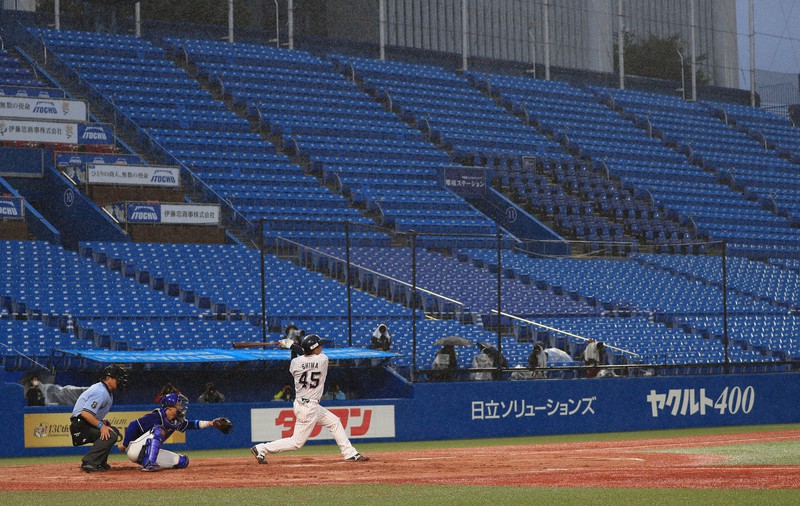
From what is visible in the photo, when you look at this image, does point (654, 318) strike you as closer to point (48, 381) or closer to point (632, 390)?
point (632, 390)

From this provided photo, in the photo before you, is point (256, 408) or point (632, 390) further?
point (632, 390)

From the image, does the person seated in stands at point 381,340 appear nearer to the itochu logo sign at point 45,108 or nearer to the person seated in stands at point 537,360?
the person seated in stands at point 537,360

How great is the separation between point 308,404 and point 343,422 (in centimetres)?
638

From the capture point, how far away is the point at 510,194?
1673 inches

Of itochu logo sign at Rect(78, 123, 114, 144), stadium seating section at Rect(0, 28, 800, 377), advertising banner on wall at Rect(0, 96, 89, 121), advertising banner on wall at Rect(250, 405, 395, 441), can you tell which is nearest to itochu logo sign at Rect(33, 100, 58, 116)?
advertising banner on wall at Rect(0, 96, 89, 121)

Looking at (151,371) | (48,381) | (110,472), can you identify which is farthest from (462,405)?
(110,472)

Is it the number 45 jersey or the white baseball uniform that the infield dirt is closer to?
the white baseball uniform

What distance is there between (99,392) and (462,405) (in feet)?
33.1

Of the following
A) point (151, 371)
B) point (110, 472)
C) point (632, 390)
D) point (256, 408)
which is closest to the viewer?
point (110, 472)

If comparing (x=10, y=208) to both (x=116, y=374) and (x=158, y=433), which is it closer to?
(x=116, y=374)

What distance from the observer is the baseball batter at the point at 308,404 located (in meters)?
16.0

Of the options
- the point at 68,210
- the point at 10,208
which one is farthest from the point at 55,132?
the point at 10,208

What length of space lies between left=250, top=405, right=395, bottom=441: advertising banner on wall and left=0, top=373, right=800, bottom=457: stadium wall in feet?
0.06

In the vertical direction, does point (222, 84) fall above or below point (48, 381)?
above
